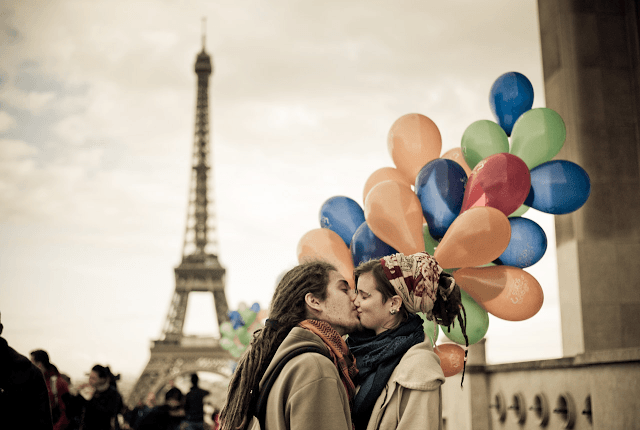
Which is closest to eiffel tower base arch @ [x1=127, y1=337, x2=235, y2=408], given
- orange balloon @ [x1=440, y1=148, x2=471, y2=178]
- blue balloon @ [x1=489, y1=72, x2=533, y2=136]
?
orange balloon @ [x1=440, y1=148, x2=471, y2=178]

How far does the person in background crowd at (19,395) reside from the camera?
2.54 metres

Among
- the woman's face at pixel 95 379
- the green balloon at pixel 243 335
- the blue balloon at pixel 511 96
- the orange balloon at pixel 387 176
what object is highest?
the blue balloon at pixel 511 96

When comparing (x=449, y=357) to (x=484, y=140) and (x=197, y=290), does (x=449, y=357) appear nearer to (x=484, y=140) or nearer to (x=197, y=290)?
(x=484, y=140)

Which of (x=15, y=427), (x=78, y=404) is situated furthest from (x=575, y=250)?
A: (x=15, y=427)

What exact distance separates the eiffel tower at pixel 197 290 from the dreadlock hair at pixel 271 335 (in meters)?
25.2

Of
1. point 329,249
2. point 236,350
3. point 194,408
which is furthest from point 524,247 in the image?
point 236,350

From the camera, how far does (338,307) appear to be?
227cm

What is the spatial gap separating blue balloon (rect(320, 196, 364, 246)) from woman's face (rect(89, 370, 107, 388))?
111 inches

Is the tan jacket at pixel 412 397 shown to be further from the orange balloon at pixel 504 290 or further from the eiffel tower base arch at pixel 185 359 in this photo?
the eiffel tower base arch at pixel 185 359

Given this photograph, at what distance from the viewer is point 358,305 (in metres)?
2.47

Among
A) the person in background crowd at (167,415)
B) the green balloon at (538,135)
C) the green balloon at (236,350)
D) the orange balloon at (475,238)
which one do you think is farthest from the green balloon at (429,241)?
the green balloon at (236,350)

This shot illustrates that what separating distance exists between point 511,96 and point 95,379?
4.97 m

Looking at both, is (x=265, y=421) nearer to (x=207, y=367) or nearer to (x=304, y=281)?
(x=304, y=281)

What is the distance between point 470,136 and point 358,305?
3209 millimetres
